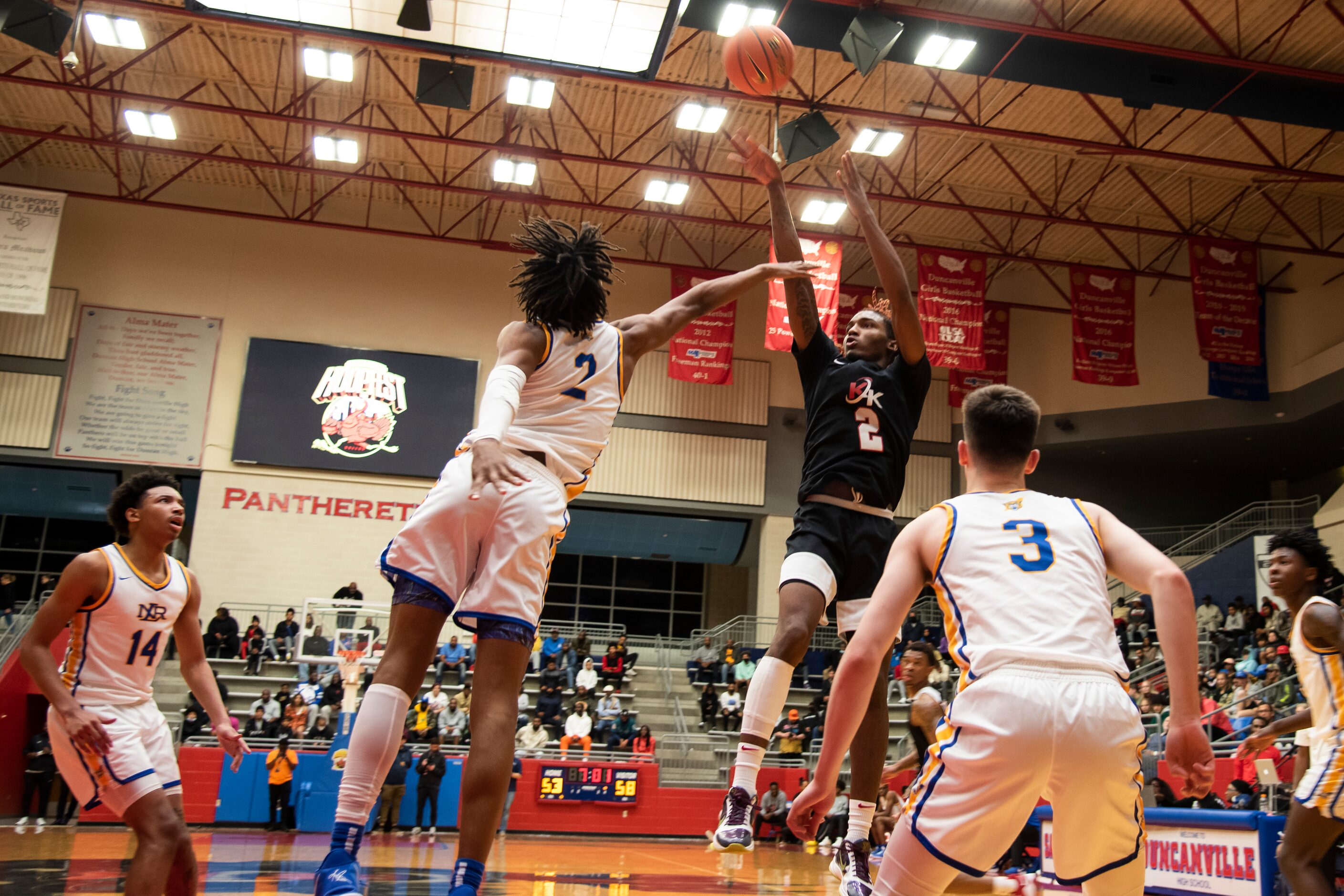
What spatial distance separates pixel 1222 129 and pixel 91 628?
20.6m

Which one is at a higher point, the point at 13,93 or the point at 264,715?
the point at 13,93

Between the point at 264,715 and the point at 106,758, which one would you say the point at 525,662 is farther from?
the point at 264,715

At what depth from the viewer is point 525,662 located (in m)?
3.23

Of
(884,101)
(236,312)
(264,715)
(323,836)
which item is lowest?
(323,836)

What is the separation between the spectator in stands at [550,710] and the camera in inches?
705

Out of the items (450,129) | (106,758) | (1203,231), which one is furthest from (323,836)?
(1203,231)

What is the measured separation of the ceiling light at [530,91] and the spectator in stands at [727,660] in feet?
37.7

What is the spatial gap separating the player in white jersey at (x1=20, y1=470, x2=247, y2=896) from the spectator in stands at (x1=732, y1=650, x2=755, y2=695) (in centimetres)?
→ 1671

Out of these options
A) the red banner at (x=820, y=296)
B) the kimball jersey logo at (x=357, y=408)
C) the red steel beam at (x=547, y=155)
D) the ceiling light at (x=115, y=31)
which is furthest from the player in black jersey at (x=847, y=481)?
the kimball jersey logo at (x=357, y=408)

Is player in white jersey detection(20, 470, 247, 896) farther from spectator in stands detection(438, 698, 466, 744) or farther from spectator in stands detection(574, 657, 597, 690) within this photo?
spectator in stands detection(574, 657, 597, 690)

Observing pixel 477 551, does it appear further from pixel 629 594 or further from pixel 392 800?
pixel 629 594

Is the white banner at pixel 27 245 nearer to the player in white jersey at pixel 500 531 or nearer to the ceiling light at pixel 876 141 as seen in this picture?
the ceiling light at pixel 876 141

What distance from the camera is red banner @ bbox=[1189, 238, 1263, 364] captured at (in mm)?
19438

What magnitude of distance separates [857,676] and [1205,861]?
5.84 m
